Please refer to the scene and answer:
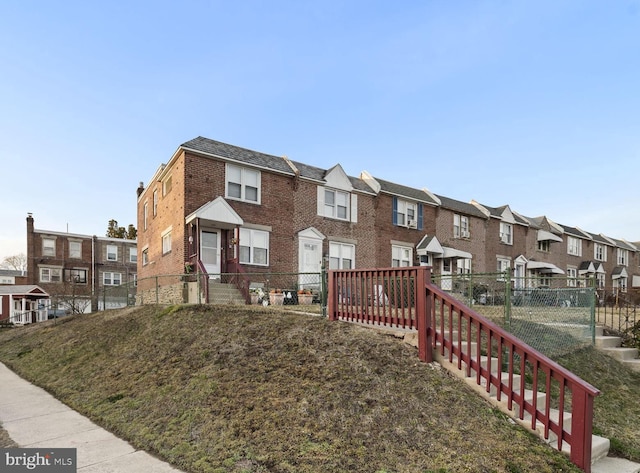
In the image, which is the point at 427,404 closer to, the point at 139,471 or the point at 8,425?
the point at 139,471

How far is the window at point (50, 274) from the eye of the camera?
37094mm

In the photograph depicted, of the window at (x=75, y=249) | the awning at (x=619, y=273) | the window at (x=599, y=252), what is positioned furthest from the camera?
the awning at (x=619, y=273)

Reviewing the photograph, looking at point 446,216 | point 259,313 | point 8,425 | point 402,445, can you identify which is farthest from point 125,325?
point 446,216

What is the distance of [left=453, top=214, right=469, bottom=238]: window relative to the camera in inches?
1056

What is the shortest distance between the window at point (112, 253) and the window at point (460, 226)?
108ft

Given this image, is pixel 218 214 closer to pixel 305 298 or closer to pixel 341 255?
pixel 305 298

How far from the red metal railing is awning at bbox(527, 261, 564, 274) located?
26827 millimetres

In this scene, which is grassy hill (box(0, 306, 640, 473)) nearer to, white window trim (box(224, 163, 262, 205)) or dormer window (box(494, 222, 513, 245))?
white window trim (box(224, 163, 262, 205))

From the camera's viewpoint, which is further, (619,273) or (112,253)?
(619,273)

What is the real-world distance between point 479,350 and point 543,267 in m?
30.5

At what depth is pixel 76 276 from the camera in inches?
1521

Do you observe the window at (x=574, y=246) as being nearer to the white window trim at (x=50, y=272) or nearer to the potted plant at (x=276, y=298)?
A: the potted plant at (x=276, y=298)

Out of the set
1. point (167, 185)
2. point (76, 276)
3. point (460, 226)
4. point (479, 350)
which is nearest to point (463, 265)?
point (460, 226)

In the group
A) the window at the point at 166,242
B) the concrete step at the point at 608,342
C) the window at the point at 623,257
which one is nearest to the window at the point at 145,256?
the window at the point at 166,242
